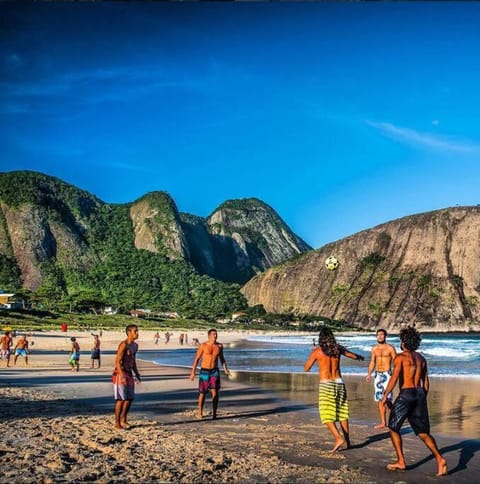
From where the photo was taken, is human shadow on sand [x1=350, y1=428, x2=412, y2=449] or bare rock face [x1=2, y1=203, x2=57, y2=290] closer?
human shadow on sand [x1=350, y1=428, x2=412, y2=449]

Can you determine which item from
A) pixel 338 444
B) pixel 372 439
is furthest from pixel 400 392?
pixel 372 439

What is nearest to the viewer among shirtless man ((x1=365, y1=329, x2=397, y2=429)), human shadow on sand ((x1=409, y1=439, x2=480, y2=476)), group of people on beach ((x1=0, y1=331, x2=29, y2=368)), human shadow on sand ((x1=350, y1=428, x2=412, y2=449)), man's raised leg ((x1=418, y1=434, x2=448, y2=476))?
man's raised leg ((x1=418, y1=434, x2=448, y2=476))

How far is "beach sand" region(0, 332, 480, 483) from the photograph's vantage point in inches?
245

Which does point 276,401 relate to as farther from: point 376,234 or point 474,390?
point 376,234

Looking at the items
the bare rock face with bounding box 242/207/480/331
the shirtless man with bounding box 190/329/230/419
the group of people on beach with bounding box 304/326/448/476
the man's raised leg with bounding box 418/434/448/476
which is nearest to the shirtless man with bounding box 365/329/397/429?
the group of people on beach with bounding box 304/326/448/476

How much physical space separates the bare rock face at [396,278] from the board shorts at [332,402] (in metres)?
107

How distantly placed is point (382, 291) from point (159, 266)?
6506 centimetres

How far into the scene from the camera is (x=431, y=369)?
868 inches

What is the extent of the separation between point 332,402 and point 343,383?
0.30m

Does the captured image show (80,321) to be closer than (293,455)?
No

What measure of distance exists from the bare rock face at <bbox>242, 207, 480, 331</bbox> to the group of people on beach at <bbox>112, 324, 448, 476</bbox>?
10480 cm

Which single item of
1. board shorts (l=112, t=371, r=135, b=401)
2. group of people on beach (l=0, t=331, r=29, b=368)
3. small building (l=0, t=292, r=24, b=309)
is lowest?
group of people on beach (l=0, t=331, r=29, b=368)

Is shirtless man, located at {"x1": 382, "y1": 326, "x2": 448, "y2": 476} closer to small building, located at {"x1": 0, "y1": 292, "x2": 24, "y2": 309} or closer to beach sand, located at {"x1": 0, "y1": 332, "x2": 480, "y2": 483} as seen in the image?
beach sand, located at {"x1": 0, "y1": 332, "x2": 480, "y2": 483}

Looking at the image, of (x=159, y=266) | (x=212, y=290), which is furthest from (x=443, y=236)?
(x=159, y=266)
